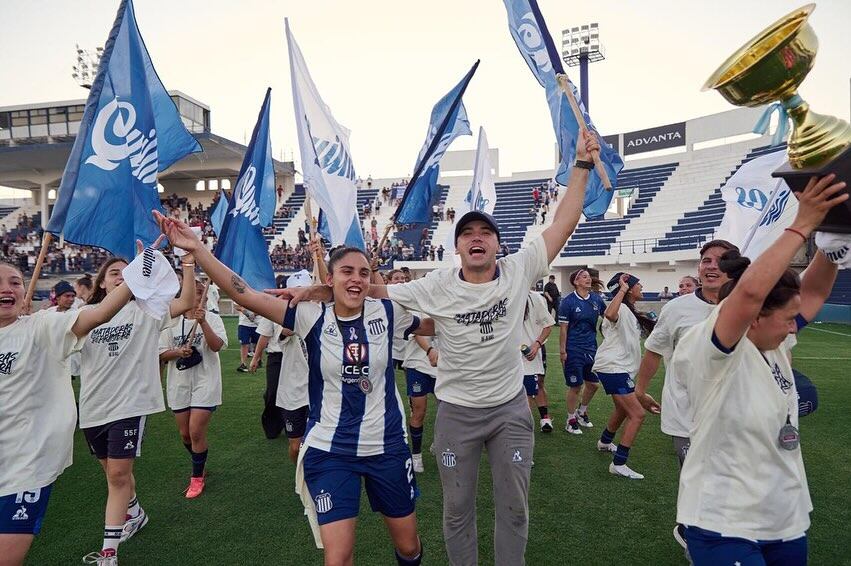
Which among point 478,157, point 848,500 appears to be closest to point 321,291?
point 848,500

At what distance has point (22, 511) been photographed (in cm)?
310

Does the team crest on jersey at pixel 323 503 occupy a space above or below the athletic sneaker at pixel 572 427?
above

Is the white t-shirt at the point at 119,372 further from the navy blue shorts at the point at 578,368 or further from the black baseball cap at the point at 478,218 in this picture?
the navy blue shorts at the point at 578,368

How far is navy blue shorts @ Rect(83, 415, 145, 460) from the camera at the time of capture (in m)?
4.33

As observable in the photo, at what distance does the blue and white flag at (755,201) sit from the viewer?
180 inches

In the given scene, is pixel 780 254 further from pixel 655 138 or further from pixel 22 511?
pixel 655 138

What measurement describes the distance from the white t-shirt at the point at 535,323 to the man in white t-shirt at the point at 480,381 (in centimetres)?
387

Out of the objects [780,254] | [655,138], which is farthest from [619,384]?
[655,138]

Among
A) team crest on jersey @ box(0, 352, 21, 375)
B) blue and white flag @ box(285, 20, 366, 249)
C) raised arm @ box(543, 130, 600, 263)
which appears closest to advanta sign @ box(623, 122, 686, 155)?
blue and white flag @ box(285, 20, 366, 249)

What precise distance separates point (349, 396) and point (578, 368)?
539 cm

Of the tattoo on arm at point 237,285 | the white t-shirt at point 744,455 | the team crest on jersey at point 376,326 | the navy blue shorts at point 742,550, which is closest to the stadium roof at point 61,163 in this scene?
the tattoo on arm at point 237,285

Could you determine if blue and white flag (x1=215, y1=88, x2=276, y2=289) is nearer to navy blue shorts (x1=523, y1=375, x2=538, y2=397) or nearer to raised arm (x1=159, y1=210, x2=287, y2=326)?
raised arm (x1=159, y1=210, x2=287, y2=326)

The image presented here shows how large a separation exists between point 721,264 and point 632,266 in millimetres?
32297

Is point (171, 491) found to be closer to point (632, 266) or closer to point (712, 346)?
point (712, 346)
